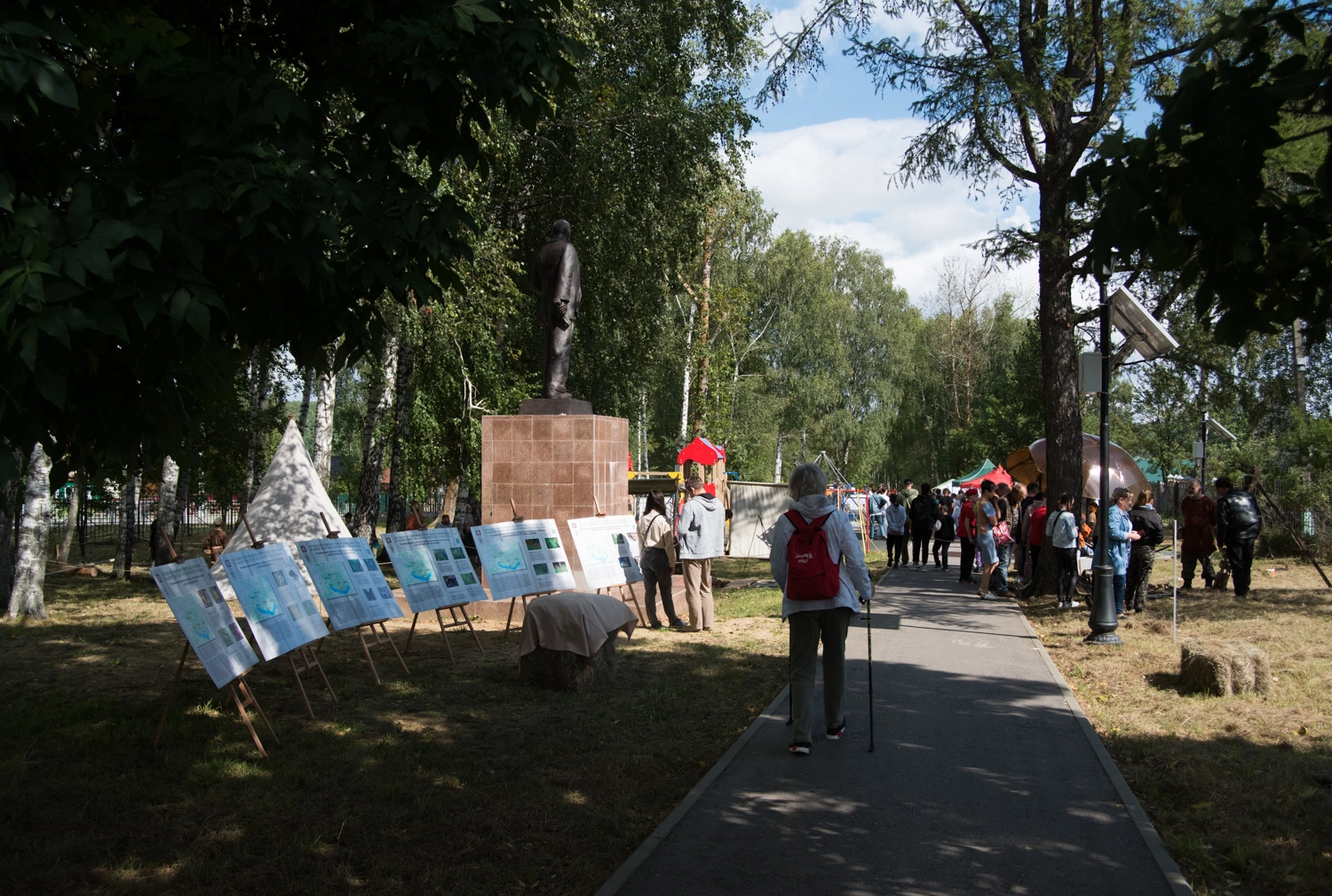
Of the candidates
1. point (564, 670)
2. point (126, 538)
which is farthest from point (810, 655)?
point (126, 538)

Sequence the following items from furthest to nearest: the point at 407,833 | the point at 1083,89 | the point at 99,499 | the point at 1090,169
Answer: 1. the point at 99,499
2. the point at 1083,89
3. the point at 407,833
4. the point at 1090,169

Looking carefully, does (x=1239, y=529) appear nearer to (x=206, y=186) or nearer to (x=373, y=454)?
(x=206, y=186)

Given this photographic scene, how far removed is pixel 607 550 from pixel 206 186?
8423mm

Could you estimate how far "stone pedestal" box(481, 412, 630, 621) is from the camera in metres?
12.3

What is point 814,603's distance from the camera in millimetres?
6535

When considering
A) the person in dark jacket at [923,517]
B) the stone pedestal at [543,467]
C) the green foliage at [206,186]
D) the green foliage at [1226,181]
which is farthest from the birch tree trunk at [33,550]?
the person in dark jacket at [923,517]

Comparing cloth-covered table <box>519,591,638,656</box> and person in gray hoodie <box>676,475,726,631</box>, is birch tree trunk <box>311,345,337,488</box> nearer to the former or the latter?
person in gray hoodie <box>676,475,726,631</box>

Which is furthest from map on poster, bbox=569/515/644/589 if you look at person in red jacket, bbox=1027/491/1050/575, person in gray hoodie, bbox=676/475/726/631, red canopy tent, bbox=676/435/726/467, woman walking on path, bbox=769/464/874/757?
red canopy tent, bbox=676/435/726/467

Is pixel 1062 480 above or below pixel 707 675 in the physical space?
above

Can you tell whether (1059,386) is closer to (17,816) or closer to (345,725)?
(345,725)

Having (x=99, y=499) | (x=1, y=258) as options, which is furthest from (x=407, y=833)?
(x=99, y=499)

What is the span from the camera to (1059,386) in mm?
15477

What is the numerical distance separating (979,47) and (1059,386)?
5.41 metres

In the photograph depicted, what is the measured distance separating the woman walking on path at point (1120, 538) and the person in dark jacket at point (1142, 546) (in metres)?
0.47
